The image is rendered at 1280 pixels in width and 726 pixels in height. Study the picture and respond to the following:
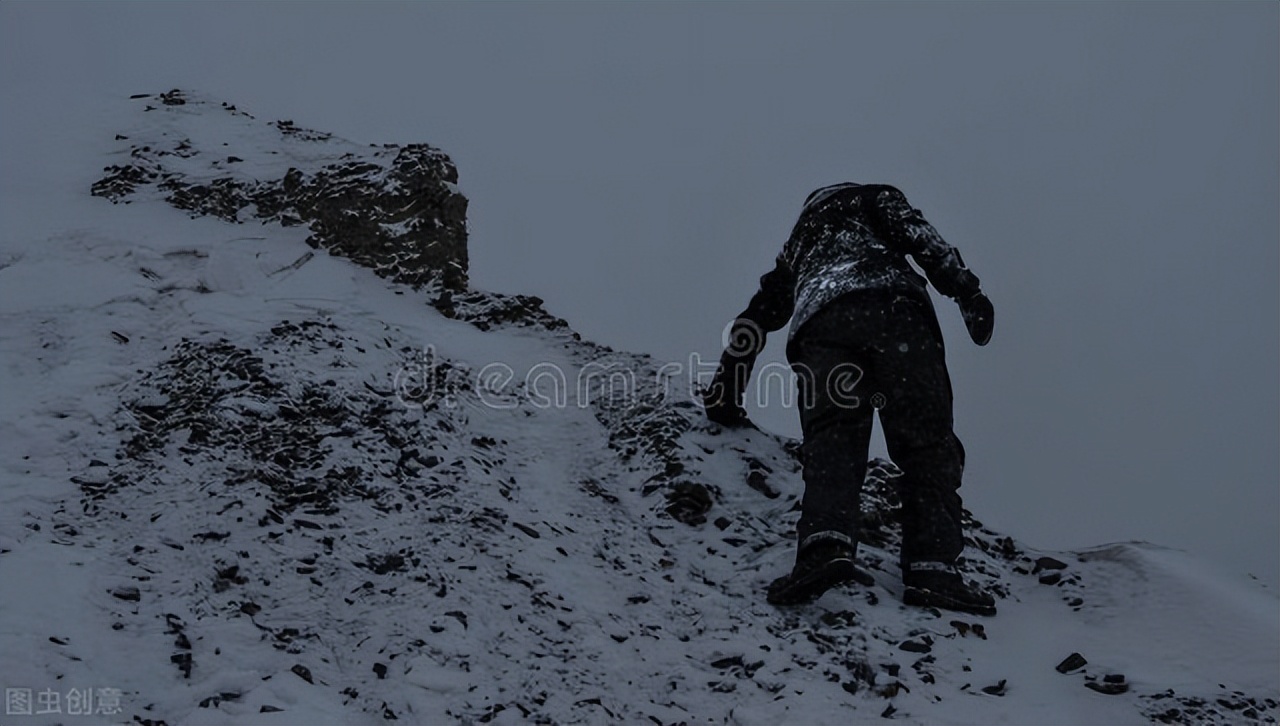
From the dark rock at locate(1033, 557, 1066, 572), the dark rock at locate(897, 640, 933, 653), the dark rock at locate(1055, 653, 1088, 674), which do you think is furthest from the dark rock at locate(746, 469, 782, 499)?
the dark rock at locate(1055, 653, 1088, 674)

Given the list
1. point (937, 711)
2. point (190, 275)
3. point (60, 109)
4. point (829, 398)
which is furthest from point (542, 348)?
point (60, 109)

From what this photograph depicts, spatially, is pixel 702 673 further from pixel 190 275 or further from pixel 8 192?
pixel 8 192

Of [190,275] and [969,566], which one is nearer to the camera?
[969,566]

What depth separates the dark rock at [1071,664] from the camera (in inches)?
305

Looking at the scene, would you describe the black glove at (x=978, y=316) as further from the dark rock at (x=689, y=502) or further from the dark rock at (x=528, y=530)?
the dark rock at (x=528, y=530)

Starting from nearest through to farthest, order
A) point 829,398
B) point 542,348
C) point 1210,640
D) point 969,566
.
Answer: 1. point 1210,640
2. point 829,398
3. point 969,566
4. point 542,348

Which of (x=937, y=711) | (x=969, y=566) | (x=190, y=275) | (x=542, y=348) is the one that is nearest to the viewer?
(x=937, y=711)

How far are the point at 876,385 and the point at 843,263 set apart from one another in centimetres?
107

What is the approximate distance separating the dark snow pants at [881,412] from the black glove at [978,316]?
26cm

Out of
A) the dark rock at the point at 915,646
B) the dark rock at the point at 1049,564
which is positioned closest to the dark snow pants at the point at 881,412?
the dark rock at the point at 915,646

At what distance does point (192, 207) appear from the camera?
13.6 meters

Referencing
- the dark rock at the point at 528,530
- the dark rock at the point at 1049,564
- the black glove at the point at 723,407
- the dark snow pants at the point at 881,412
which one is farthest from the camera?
the black glove at the point at 723,407

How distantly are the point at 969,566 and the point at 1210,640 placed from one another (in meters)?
1.78

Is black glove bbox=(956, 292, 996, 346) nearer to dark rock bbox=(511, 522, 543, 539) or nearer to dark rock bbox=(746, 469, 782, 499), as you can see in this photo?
dark rock bbox=(746, 469, 782, 499)
